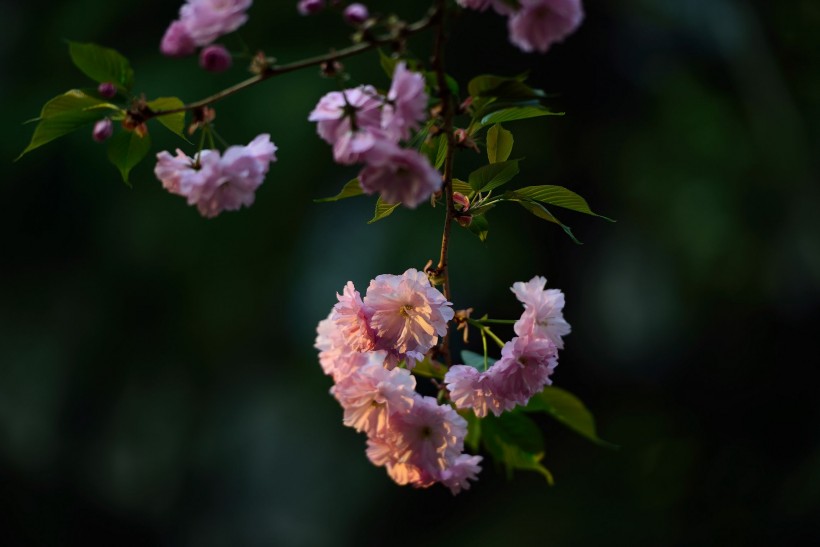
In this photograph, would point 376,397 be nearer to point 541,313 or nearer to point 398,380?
point 398,380

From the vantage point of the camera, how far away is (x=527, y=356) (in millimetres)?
659

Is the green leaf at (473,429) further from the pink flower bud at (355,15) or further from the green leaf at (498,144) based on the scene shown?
the pink flower bud at (355,15)

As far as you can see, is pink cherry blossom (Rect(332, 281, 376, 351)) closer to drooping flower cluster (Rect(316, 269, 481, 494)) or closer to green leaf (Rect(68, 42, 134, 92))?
drooping flower cluster (Rect(316, 269, 481, 494))

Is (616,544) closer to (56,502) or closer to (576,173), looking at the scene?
(576,173)

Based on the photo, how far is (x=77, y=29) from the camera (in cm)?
335

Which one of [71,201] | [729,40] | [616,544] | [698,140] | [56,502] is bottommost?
[56,502]

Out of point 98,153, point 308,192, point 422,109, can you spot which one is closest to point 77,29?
point 98,153

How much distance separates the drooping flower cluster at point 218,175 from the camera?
1.82 feet

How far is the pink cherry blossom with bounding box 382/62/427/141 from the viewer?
0.48 m

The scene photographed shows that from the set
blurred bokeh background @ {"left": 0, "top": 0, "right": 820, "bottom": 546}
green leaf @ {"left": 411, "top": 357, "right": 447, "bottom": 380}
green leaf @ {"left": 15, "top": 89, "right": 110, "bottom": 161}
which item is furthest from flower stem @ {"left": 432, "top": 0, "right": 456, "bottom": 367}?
blurred bokeh background @ {"left": 0, "top": 0, "right": 820, "bottom": 546}

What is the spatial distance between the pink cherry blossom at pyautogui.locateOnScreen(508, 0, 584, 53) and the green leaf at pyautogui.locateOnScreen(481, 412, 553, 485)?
0.40 metres

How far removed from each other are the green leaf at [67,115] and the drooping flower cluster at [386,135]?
17cm

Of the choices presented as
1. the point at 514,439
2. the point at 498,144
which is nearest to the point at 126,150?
the point at 498,144

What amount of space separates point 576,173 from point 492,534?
1255 millimetres
